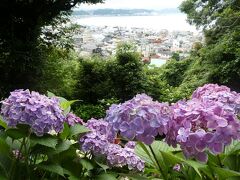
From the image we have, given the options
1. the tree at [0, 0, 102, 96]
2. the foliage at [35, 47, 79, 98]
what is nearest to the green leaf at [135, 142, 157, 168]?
the tree at [0, 0, 102, 96]

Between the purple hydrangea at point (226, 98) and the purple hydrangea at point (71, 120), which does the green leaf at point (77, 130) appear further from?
the purple hydrangea at point (226, 98)

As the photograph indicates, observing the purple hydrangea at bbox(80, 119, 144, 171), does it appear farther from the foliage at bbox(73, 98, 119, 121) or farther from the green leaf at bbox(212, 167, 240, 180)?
the foliage at bbox(73, 98, 119, 121)

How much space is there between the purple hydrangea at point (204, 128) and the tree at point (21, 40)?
683 cm

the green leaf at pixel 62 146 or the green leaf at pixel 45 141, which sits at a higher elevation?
the green leaf at pixel 45 141

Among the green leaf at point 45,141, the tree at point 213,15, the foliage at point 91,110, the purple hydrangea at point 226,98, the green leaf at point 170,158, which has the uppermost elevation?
the purple hydrangea at point 226,98

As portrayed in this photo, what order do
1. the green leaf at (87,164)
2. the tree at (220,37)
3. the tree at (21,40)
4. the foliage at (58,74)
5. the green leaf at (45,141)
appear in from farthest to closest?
1. the tree at (220,37)
2. the foliage at (58,74)
3. the tree at (21,40)
4. the green leaf at (87,164)
5. the green leaf at (45,141)

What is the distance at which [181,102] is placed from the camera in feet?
4.01

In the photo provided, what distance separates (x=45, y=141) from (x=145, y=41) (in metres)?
13.9

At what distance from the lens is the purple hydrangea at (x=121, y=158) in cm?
151

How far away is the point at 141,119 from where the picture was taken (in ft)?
3.72

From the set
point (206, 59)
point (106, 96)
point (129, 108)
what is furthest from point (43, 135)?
point (206, 59)

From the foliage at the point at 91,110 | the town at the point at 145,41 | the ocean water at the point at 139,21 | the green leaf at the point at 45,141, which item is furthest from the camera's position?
the ocean water at the point at 139,21

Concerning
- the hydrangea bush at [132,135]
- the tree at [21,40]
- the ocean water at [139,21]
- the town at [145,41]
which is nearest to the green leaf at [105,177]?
the hydrangea bush at [132,135]

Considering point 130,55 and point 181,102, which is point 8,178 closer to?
point 181,102
